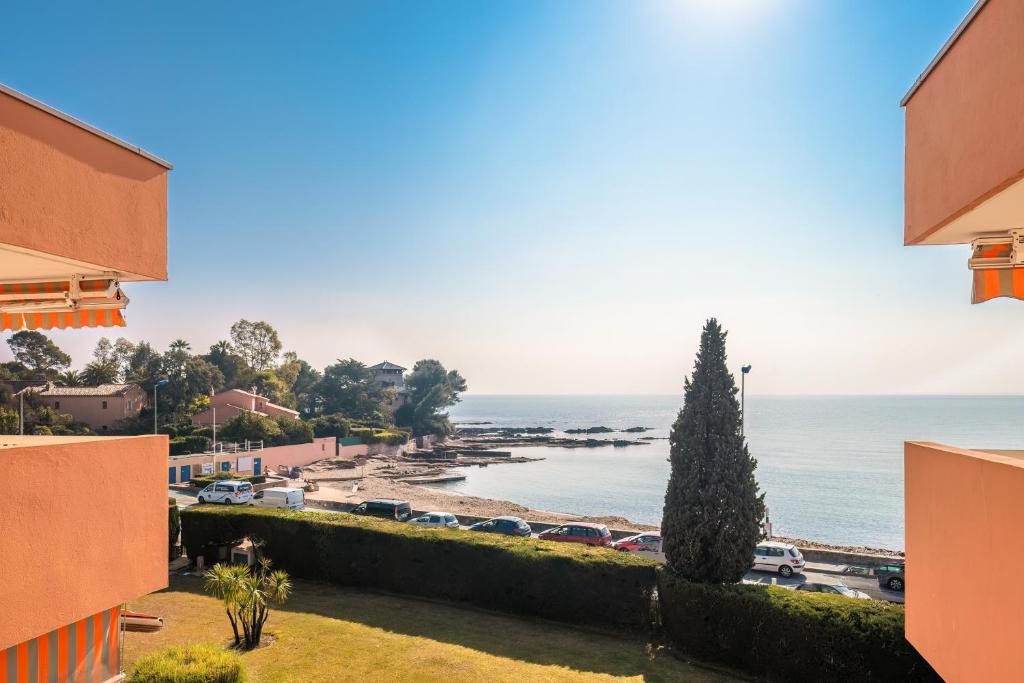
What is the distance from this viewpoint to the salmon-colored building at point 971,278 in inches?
146

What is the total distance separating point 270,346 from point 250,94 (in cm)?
8604

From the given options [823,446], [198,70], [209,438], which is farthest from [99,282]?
[823,446]

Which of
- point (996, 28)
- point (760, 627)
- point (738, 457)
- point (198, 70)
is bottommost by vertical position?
point (760, 627)

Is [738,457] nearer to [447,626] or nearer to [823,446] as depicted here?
[447,626]

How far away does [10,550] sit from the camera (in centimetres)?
437

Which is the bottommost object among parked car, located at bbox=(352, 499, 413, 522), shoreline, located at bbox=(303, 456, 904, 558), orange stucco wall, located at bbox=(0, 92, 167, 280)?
shoreline, located at bbox=(303, 456, 904, 558)

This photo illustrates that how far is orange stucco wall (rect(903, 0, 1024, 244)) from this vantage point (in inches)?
148

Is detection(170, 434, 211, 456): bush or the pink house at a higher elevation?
the pink house

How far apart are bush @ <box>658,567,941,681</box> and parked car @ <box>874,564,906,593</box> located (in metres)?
10.9

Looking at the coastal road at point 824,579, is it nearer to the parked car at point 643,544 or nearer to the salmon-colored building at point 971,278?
the parked car at point 643,544

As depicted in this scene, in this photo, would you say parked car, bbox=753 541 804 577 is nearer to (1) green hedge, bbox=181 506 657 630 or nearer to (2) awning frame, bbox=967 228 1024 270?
(1) green hedge, bbox=181 506 657 630

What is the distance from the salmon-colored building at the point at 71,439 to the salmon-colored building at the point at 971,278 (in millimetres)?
6603

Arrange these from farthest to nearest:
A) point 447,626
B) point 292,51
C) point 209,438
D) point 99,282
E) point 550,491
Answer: point 550,491 < point 209,438 < point 292,51 < point 447,626 < point 99,282

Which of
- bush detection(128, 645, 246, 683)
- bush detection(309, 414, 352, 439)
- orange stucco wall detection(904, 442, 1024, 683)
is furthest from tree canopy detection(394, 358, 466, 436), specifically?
orange stucco wall detection(904, 442, 1024, 683)
